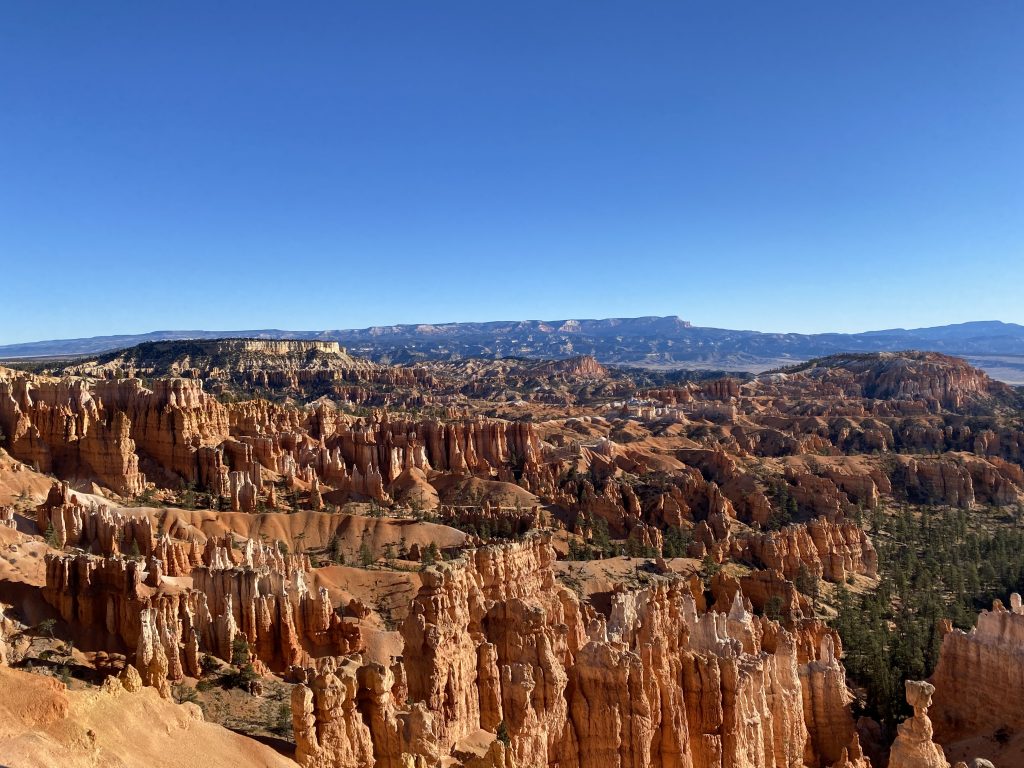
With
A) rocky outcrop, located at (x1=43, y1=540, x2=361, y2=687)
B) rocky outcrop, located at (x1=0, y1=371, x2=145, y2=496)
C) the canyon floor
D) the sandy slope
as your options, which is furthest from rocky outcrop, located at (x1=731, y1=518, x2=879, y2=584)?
rocky outcrop, located at (x1=0, y1=371, x2=145, y2=496)

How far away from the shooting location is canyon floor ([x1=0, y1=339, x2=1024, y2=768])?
728 inches

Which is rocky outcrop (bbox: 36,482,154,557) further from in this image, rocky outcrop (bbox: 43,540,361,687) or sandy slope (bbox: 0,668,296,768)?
sandy slope (bbox: 0,668,296,768)

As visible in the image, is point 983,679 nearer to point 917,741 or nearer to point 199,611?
point 917,741

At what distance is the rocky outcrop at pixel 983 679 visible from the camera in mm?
27328

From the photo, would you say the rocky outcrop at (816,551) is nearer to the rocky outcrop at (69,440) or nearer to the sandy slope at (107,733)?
the sandy slope at (107,733)

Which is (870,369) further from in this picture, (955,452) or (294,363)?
(294,363)

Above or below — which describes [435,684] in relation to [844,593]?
above

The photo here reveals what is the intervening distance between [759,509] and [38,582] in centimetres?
5427

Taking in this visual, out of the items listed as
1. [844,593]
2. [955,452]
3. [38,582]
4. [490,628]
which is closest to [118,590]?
[38,582]

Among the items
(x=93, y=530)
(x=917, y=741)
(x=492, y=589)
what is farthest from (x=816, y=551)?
(x=93, y=530)

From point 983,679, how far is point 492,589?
18641 millimetres

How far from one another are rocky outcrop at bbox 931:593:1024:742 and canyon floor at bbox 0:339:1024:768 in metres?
0.11

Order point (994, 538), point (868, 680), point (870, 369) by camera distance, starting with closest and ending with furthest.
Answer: point (868, 680) → point (994, 538) → point (870, 369)

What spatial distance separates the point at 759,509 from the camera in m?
65.8
